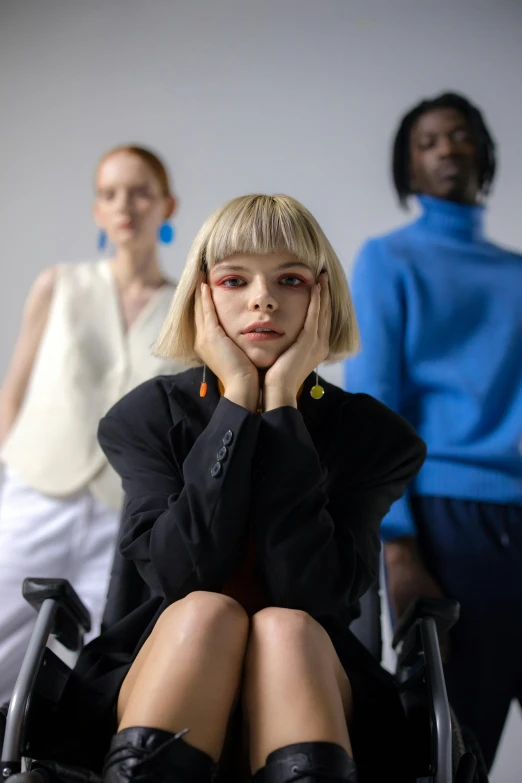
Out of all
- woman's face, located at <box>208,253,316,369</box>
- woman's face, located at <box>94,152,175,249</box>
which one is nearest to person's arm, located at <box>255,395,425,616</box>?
woman's face, located at <box>208,253,316,369</box>

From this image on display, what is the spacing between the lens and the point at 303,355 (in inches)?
44.9

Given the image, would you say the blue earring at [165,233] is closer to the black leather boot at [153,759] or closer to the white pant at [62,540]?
the white pant at [62,540]

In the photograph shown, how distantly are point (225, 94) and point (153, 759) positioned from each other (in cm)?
185

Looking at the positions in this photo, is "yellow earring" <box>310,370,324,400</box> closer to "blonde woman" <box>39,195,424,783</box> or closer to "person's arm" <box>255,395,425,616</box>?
"blonde woman" <box>39,195,424,783</box>

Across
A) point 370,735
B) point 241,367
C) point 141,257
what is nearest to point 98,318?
point 141,257

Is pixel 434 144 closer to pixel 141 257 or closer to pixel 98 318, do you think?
pixel 141 257

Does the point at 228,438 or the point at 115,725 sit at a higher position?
the point at 228,438

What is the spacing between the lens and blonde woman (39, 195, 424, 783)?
90cm

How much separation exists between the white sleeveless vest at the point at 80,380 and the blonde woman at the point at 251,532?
53 cm

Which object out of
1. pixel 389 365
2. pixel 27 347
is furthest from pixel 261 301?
pixel 27 347

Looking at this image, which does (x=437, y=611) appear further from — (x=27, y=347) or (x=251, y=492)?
(x=27, y=347)

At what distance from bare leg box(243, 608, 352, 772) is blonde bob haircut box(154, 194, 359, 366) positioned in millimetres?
452

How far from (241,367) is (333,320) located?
0.21 metres

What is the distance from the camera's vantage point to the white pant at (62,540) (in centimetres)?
173
